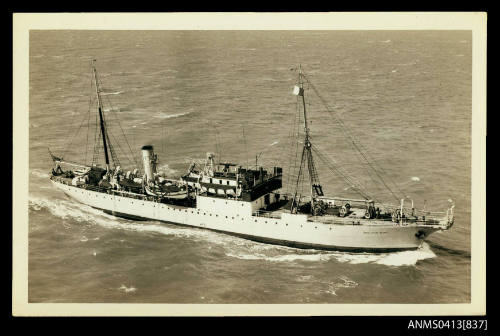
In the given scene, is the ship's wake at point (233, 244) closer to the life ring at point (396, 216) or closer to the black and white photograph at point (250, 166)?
the black and white photograph at point (250, 166)

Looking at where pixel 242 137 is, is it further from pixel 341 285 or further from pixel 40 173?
pixel 341 285

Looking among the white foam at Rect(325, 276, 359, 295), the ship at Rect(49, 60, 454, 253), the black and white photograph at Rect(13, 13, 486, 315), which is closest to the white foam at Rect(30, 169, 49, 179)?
the black and white photograph at Rect(13, 13, 486, 315)

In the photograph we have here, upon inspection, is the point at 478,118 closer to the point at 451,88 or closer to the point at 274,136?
the point at 451,88

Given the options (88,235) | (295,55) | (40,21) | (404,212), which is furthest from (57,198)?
(404,212)

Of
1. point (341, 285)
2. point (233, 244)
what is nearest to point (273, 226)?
point (233, 244)

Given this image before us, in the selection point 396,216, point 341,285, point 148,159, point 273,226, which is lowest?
point 341,285
